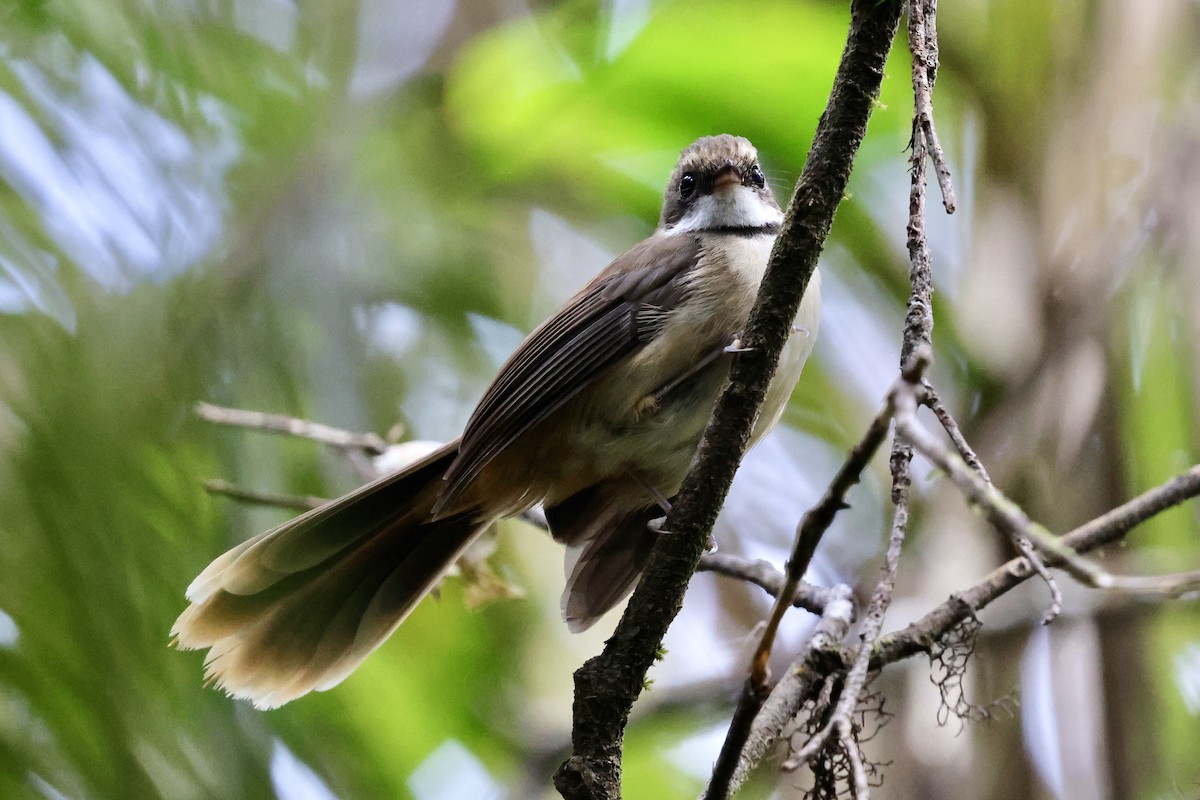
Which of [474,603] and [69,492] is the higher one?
[474,603]

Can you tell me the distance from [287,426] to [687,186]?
1.66 m

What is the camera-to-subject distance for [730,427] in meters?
2.60

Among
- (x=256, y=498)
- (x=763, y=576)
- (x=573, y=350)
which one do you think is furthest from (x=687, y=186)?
(x=256, y=498)

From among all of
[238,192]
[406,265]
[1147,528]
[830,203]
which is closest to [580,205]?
[406,265]

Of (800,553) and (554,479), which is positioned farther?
(554,479)

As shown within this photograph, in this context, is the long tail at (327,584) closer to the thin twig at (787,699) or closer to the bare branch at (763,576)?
the bare branch at (763,576)

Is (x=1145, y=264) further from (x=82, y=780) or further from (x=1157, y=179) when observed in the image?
(x=82, y=780)

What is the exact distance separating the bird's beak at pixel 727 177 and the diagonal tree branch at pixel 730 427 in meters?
1.70

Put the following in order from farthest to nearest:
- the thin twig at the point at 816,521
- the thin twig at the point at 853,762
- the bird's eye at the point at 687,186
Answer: the bird's eye at the point at 687,186, the thin twig at the point at 853,762, the thin twig at the point at 816,521

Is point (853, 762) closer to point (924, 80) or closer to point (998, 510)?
point (998, 510)

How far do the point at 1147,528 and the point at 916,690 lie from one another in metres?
0.94

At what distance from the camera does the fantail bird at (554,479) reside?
360 cm

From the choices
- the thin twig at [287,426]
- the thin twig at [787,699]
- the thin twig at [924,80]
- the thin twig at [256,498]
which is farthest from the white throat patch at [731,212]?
the thin twig at [787,699]

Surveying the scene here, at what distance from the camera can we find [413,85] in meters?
5.82
